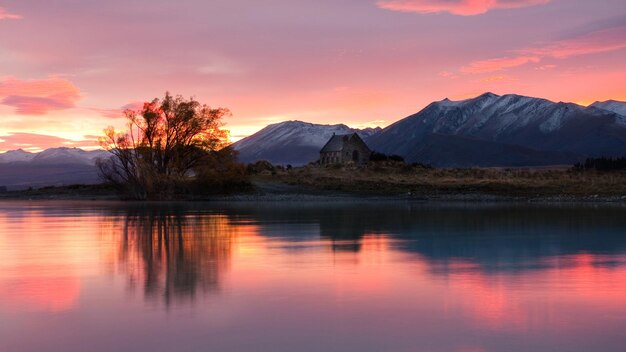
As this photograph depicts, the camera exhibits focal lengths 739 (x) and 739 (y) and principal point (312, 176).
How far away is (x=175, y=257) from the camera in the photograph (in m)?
20.1

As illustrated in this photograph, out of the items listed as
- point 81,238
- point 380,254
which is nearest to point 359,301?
point 380,254

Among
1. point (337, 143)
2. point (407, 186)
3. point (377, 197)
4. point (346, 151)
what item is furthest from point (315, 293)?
point (337, 143)

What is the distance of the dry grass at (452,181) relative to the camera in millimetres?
70812

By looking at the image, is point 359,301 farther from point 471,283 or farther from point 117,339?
point 117,339

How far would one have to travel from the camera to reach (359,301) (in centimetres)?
1334

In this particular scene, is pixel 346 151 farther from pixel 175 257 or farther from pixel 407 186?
pixel 175 257

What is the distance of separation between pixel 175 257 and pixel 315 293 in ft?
23.1

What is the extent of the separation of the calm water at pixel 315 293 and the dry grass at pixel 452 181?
46.0 m

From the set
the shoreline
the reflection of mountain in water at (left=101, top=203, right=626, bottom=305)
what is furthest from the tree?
the reflection of mountain in water at (left=101, top=203, right=626, bottom=305)

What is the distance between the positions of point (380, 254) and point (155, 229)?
1337cm

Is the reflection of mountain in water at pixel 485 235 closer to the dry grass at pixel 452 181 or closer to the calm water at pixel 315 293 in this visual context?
the calm water at pixel 315 293

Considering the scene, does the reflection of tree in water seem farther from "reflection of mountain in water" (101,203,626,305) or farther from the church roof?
the church roof

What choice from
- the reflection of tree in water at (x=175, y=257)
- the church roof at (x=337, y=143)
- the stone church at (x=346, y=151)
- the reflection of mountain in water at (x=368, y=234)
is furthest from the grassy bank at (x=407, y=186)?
the reflection of tree in water at (x=175, y=257)

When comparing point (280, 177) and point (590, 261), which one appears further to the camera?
point (280, 177)
